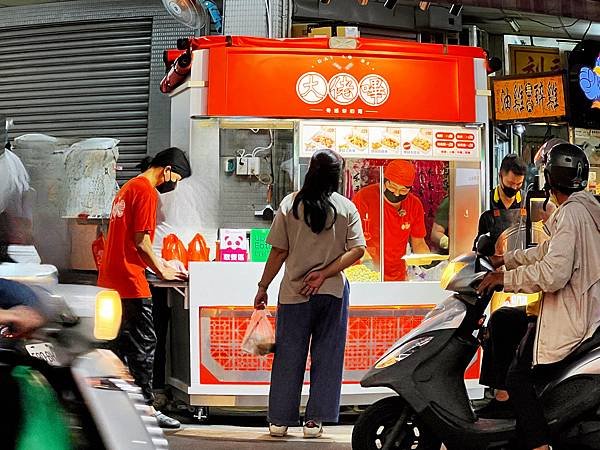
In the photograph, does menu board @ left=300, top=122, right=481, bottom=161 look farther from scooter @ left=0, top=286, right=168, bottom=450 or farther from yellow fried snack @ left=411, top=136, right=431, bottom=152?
scooter @ left=0, top=286, right=168, bottom=450

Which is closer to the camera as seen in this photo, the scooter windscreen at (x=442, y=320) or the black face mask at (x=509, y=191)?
the scooter windscreen at (x=442, y=320)

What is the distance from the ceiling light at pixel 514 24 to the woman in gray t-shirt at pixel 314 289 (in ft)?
22.5

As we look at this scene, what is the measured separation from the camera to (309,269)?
5969 mm

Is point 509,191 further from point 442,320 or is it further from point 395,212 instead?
point 442,320

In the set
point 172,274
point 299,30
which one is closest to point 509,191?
point 172,274

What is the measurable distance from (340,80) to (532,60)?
5.81 meters

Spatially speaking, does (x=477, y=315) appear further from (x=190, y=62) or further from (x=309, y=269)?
(x=190, y=62)

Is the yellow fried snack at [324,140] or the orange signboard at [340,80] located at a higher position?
the orange signboard at [340,80]

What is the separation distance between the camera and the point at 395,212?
7.57m

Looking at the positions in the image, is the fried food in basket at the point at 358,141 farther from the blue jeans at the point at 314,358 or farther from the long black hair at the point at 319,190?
the blue jeans at the point at 314,358

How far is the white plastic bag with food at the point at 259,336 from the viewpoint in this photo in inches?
251

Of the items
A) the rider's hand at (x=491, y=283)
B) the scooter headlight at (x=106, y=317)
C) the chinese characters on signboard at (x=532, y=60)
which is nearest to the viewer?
the scooter headlight at (x=106, y=317)

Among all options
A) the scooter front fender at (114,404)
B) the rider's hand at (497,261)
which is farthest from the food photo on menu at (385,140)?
the scooter front fender at (114,404)

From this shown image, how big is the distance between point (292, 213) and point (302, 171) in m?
1.33
